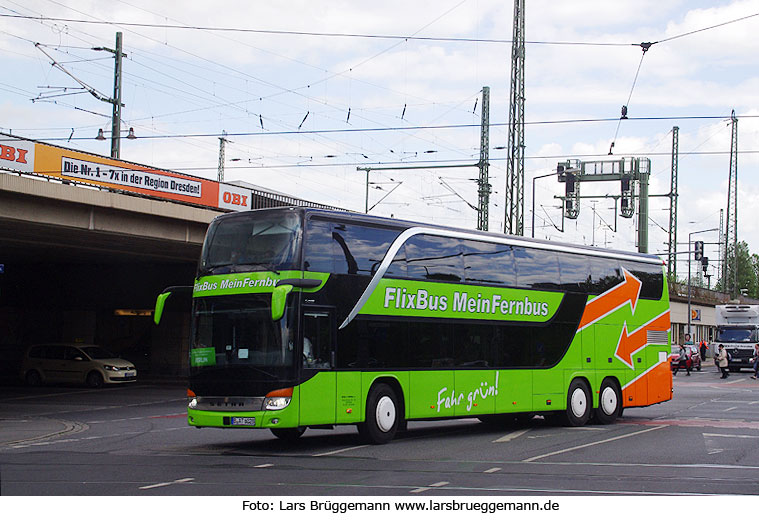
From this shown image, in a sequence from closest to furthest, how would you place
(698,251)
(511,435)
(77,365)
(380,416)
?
(380,416) < (511,435) < (77,365) < (698,251)

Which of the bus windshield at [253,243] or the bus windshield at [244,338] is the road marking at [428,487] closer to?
the bus windshield at [244,338]

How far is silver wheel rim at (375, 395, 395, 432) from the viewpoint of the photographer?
16.1m

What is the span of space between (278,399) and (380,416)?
2.27 m

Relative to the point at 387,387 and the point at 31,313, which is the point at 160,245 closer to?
the point at 31,313

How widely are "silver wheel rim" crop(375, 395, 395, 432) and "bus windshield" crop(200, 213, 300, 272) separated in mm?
2964

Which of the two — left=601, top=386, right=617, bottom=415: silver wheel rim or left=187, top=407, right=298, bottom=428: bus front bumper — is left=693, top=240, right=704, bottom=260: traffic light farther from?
left=187, top=407, right=298, bottom=428: bus front bumper

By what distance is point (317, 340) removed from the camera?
49.7 feet

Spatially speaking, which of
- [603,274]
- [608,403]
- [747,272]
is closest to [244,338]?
[603,274]

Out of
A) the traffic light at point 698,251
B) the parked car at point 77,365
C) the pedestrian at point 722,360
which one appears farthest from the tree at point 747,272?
the parked car at point 77,365

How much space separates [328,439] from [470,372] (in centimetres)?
287

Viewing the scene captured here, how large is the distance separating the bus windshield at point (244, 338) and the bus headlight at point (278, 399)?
0.24 meters

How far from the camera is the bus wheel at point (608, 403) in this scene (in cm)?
2084

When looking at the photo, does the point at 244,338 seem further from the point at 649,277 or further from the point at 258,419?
the point at 649,277

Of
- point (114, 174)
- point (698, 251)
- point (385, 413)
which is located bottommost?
point (385, 413)
